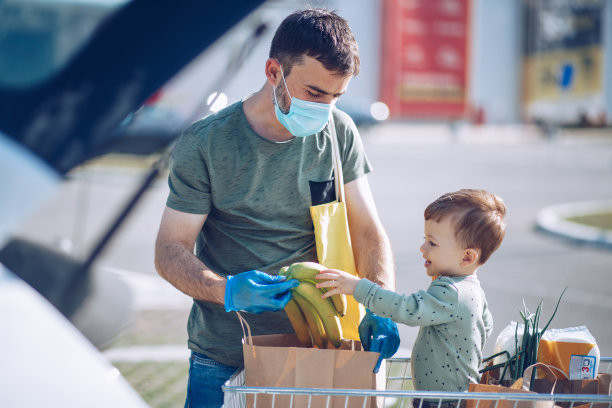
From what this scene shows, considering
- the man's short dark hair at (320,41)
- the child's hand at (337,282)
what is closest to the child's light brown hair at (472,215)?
the child's hand at (337,282)

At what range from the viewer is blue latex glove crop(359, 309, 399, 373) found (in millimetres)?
1923

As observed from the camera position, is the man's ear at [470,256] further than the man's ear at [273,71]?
No

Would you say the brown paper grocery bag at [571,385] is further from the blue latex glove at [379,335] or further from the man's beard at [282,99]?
the man's beard at [282,99]

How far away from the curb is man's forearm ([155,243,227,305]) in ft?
26.2

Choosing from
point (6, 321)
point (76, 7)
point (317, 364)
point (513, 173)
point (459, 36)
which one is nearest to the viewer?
point (317, 364)

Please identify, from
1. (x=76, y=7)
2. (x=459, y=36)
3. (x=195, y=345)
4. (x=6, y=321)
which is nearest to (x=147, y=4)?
(x=76, y=7)

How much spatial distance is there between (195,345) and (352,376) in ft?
2.08

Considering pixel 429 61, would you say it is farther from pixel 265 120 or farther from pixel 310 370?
pixel 310 370

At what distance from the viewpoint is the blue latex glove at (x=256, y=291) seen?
1854 mm

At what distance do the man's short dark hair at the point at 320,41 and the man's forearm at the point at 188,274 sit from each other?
0.65 m

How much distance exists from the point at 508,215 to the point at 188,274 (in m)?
10.0

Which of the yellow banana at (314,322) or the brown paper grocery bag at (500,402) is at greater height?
the yellow banana at (314,322)

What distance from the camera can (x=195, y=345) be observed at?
2.28 meters

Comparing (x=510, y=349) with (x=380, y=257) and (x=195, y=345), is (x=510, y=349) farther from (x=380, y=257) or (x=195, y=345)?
(x=195, y=345)
